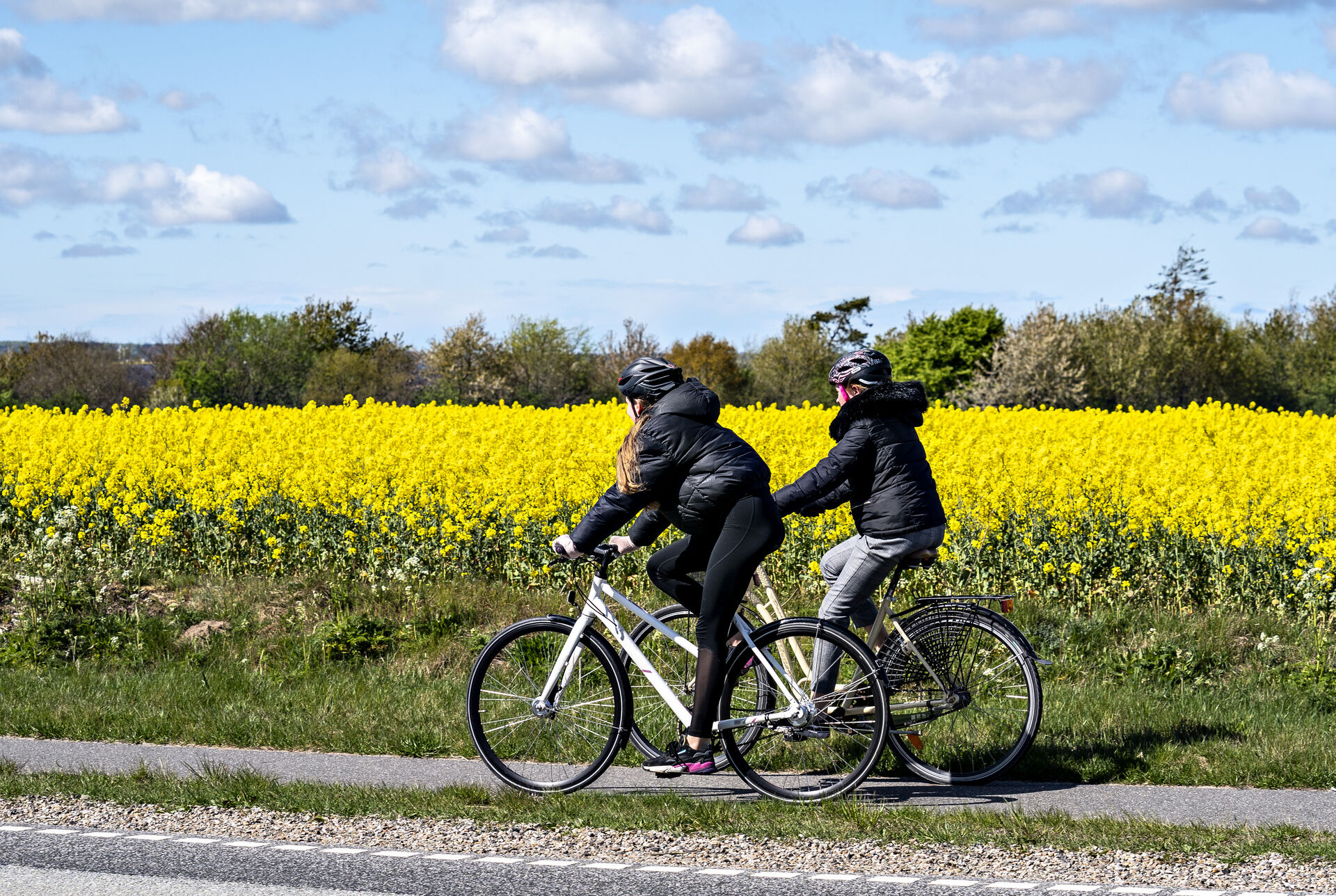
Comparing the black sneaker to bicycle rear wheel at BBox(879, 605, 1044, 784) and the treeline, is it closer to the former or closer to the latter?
bicycle rear wheel at BBox(879, 605, 1044, 784)

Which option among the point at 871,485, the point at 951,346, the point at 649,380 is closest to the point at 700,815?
the point at 871,485

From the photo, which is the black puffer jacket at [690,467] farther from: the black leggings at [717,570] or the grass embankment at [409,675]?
the grass embankment at [409,675]

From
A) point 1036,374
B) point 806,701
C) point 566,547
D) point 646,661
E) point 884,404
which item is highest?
point 1036,374

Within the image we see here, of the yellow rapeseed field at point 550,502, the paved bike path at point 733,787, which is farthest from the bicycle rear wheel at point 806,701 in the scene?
the yellow rapeseed field at point 550,502

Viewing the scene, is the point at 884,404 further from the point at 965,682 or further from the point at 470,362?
the point at 470,362

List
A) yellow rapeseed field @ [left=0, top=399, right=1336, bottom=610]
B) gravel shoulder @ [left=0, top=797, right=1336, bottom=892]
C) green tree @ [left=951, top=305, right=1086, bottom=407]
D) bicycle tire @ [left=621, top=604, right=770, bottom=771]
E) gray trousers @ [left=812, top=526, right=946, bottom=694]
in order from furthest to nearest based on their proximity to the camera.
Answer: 1. green tree @ [left=951, top=305, right=1086, bottom=407]
2. yellow rapeseed field @ [left=0, top=399, right=1336, bottom=610]
3. bicycle tire @ [left=621, top=604, right=770, bottom=771]
4. gray trousers @ [left=812, top=526, right=946, bottom=694]
5. gravel shoulder @ [left=0, top=797, right=1336, bottom=892]

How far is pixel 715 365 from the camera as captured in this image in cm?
6562

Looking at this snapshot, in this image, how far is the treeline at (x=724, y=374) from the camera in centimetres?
5266

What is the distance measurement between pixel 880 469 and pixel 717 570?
Answer: 1.04 m

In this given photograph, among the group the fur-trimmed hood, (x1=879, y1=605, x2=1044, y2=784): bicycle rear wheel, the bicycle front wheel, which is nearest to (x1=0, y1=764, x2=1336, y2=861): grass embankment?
the bicycle front wheel

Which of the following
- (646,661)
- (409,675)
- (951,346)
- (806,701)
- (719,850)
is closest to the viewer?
(719,850)

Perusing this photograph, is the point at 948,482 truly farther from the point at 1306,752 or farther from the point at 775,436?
the point at 1306,752

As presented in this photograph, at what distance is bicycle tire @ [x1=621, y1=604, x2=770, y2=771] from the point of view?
22.0ft

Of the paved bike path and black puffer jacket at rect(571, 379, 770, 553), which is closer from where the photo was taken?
black puffer jacket at rect(571, 379, 770, 553)
